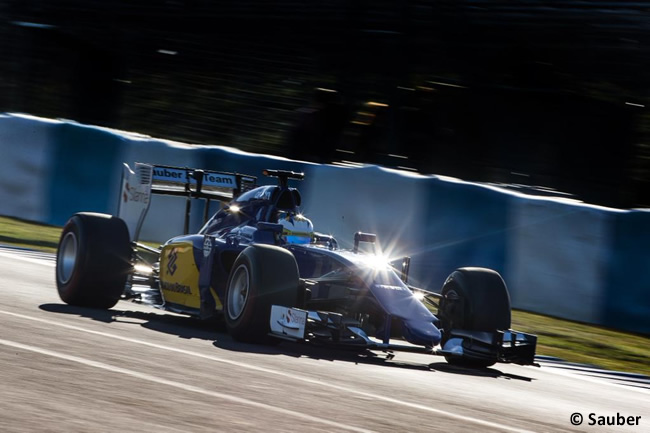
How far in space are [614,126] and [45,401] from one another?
12129 millimetres

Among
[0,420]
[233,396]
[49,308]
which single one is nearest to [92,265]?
[49,308]

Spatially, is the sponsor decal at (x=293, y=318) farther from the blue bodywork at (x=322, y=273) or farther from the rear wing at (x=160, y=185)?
the rear wing at (x=160, y=185)

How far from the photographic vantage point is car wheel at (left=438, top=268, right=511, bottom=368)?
25.3ft

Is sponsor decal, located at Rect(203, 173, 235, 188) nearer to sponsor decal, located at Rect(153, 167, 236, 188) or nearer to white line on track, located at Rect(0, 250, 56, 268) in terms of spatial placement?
sponsor decal, located at Rect(153, 167, 236, 188)

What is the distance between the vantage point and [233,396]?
5.40 meters

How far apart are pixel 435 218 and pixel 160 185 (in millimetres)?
3782

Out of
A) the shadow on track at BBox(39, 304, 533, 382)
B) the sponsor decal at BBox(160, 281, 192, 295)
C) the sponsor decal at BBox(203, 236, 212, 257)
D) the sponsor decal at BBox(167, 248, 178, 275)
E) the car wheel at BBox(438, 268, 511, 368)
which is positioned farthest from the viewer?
the sponsor decal at BBox(167, 248, 178, 275)

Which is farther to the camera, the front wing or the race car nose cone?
the race car nose cone

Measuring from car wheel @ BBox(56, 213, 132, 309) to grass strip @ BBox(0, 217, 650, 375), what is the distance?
3905 millimetres

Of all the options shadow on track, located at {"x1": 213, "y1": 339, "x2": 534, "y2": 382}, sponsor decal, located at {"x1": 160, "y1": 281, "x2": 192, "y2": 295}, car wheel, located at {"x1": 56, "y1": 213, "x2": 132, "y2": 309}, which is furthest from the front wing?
car wheel, located at {"x1": 56, "y1": 213, "x2": 132, "y2": 309}

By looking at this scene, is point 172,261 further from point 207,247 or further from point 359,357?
point 359,357

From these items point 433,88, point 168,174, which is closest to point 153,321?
point 168,174

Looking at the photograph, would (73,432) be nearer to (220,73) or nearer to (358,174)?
(358,174)

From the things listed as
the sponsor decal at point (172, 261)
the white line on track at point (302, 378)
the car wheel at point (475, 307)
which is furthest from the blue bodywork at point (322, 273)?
the white line on track at point (302, 378)
